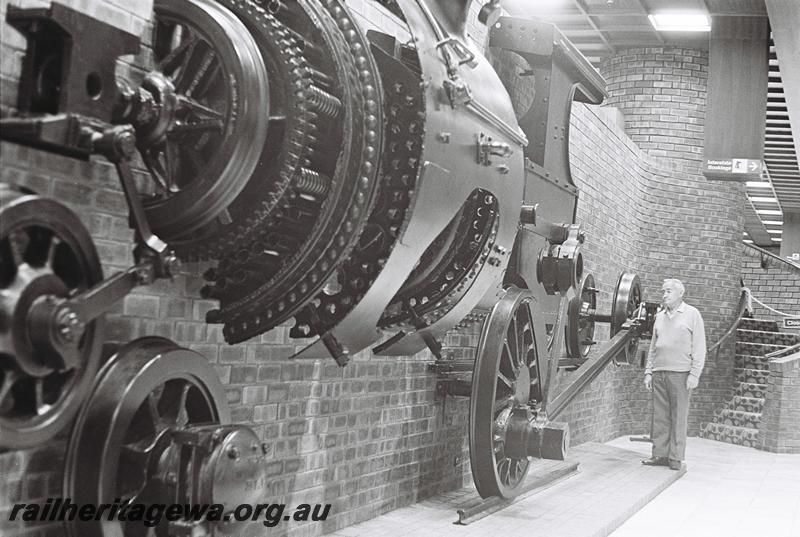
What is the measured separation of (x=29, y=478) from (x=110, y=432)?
353 mm

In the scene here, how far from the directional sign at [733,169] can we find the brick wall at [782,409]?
7.14 ft

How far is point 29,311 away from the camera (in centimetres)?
177

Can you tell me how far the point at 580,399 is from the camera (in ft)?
27.2

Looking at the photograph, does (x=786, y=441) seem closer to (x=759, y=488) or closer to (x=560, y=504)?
(x=759, y=488)

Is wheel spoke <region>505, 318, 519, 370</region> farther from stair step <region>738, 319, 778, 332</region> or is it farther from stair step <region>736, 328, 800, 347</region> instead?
stair step <region>738, 319, 778, 332</region>

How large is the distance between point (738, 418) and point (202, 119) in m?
9.91

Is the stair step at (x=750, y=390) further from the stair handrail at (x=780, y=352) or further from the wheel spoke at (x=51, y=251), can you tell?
the wheel spoke at (x=51, y=251)

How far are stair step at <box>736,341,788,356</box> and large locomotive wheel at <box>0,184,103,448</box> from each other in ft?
37.7

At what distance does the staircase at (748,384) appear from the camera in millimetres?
10664

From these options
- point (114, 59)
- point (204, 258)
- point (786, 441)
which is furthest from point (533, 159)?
point (786, 441)

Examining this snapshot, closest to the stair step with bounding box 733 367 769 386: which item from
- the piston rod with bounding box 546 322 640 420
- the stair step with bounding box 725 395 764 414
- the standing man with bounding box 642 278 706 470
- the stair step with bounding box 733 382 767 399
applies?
the stair step with bounding box 733 382 767 399

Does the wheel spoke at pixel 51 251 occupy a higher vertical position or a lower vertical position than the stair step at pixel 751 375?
higher

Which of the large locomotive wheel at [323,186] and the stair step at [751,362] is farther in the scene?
the stair step at [751,362]

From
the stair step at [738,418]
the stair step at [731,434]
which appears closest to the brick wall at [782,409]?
the stair step at [731,434]
